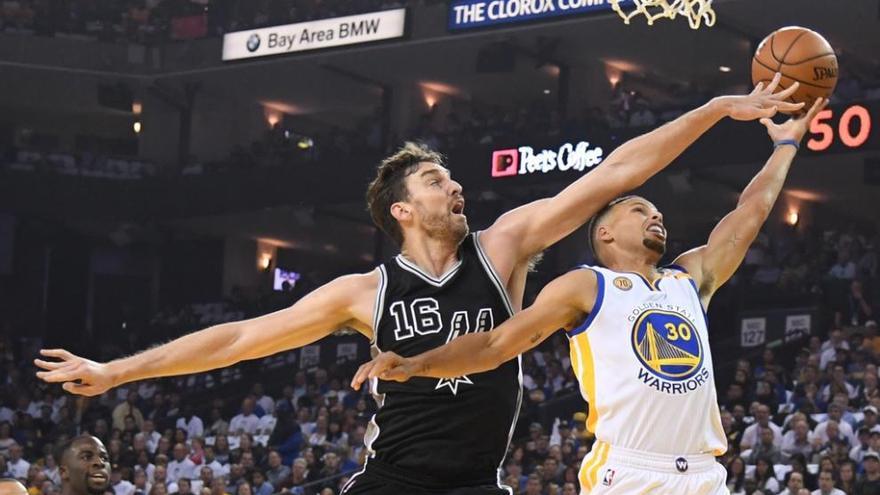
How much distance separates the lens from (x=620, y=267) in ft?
18.2

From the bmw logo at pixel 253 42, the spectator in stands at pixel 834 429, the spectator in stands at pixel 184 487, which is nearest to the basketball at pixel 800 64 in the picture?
the spectator in stands at pixel 834 429

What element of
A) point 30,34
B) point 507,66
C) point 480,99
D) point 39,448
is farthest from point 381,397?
point 30,34

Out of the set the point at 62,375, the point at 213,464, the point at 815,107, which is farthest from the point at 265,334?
the point at 213,464

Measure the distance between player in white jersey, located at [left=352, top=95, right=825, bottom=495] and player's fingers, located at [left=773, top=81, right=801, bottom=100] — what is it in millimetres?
728

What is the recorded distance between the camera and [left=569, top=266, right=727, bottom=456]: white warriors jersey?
521 cm

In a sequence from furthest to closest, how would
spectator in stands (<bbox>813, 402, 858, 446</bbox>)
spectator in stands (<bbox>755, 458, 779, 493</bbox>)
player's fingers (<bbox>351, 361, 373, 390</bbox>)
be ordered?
spectator in stands (<bbox>813, 402, 858, 446</bbox>) → spectator in stands (<bbox>755, 458, 779, 493</bbox>) → player's fingers (<bbox>351, 361, 373, 390</bbox>)

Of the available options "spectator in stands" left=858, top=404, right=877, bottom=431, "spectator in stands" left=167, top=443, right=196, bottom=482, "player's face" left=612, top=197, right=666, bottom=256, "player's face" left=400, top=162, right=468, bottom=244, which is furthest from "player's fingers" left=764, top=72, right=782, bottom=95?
"spectator in stands" left=167, top=443, right=196, bottom=482

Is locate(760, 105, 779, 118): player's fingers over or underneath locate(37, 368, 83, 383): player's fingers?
over

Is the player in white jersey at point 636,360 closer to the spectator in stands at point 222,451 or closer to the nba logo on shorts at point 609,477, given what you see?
the nba logo on shorts at point 609,477

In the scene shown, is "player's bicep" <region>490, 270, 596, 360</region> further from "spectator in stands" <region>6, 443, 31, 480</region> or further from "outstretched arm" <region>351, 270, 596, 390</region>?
"spectator in stands" <region>6, 443, 31, 480</region>

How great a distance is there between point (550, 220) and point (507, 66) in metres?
22.4

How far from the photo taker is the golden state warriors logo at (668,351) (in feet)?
17.1

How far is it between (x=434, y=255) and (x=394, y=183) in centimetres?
35

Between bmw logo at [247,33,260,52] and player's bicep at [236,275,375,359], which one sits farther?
bmw logo at [247,33,260,52]
